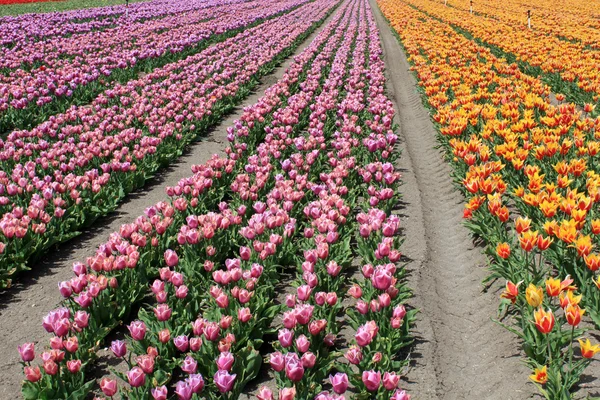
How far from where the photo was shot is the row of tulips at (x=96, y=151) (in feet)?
19.9

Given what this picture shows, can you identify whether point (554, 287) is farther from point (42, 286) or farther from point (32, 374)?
point (42, 286)

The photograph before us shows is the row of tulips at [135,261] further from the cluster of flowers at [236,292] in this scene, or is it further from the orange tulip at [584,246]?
the orange tulip at [584,246]

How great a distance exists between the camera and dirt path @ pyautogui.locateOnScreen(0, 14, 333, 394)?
4453mm

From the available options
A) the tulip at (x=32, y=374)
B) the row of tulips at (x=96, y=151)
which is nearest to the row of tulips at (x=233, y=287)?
the tulip at (x=32, y=374)

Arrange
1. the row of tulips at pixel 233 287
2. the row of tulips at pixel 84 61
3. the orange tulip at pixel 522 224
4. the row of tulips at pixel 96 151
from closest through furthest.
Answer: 1. the row of tulips at pixel 233 287
2. the orange tulip at pixel 522 224
3. the row of tulips at pixel 96 151
4. the row of tulips at pixel 84 61

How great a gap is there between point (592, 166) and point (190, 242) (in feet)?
18.6

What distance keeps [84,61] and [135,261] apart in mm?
14838

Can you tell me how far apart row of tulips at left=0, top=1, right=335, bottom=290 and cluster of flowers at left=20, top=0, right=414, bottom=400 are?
1.17 m

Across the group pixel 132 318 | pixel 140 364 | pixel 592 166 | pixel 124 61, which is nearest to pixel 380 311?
pixel 140 364

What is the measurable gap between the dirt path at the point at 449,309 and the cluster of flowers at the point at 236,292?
339mm

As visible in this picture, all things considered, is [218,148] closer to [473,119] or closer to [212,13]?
[473,119]

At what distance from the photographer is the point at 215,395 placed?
3688 mm

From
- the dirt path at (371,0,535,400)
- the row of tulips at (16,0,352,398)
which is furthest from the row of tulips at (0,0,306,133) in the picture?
the dirt path at (371,0,535,400)

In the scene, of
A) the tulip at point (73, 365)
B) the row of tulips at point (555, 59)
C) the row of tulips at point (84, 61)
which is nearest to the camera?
the tulip at point (73, 365)
